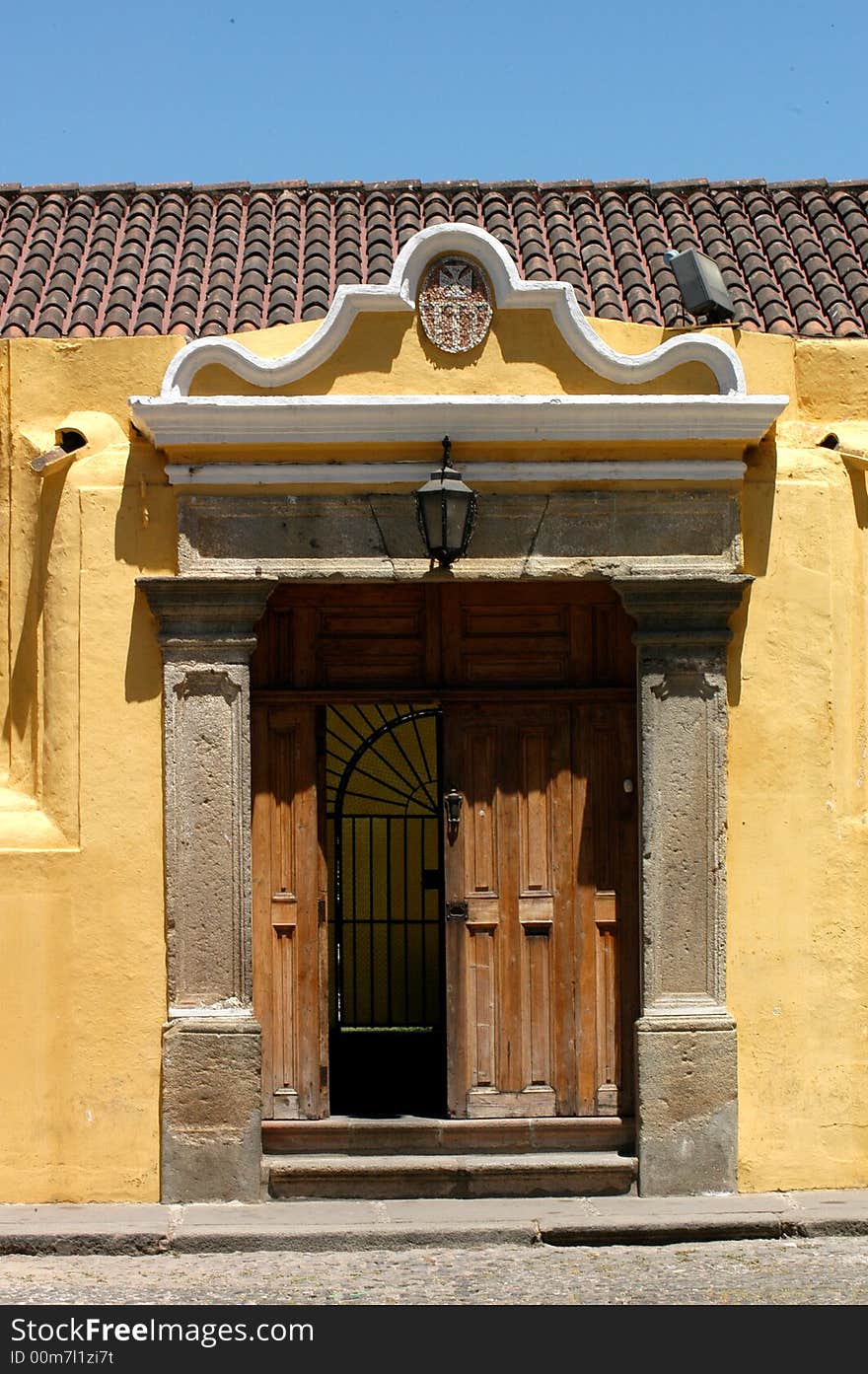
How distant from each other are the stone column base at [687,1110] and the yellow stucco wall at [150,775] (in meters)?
0.13

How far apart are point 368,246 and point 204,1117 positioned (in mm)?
4981

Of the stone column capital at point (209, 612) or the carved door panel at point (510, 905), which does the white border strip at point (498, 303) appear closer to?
the stone column capital at point (209, 612)

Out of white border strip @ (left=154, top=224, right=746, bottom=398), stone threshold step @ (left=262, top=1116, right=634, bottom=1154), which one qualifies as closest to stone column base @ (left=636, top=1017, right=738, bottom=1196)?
stone threshold step @ (left=262, top=1116, right=634, bottom=1154)

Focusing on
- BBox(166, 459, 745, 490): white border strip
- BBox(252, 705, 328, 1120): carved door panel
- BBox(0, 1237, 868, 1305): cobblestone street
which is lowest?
BBox(0, 1237, 868, 1305): cobblestone street

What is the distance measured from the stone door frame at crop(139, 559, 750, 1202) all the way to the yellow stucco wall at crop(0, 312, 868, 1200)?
0.11 metres

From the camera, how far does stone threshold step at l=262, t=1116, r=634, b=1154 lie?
8680mm

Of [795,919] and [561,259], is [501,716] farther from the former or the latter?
[561,259]

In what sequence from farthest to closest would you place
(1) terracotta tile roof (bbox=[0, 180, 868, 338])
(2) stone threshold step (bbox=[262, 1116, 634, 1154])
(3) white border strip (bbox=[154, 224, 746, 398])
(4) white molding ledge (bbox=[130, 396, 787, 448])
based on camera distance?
(1) terracotta tile roof (bbox=[0, 180, 868, 338]) → (2) stone threshold step (bbox=[262, 1116, 634, 1154]) → (3) white border strip (bbox=[154, 224, 746, 398]) → (4) white molding ledge (bbox=[130, 396, 787, 448])

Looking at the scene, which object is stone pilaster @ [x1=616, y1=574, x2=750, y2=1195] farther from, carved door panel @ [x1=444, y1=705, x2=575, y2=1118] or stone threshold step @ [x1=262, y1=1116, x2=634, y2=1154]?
carved door panel @ [x1=444, y1=705, x2=575, y2=1118]

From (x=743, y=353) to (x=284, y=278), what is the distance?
2.68 metres

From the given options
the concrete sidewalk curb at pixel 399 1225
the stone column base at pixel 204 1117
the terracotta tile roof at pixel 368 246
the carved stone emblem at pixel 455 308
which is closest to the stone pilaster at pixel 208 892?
the stone column base at pixel 204 1117

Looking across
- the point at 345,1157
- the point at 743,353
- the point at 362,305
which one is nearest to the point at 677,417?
the point at 743,353

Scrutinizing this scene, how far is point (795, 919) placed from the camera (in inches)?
336

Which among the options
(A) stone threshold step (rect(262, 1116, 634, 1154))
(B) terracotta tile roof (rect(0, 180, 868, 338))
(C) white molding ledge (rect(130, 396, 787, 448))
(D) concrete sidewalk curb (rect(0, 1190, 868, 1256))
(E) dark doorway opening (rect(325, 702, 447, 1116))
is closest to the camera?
(D) concrete sidewalk curb (rect(0, 1190, 868, 1256))
